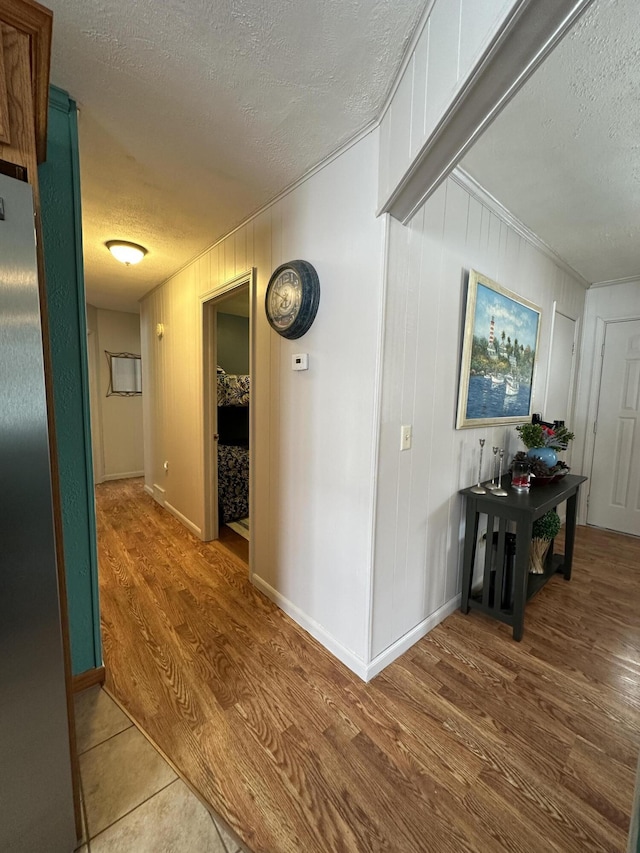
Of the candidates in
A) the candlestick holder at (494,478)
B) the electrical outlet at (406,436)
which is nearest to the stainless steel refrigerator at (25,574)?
the electrical outlet at (406,436)

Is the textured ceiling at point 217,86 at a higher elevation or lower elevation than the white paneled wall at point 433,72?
higher

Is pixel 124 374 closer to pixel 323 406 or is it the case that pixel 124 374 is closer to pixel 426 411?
pixel 323 406

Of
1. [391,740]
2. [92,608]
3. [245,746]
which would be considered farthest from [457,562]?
[92,608]

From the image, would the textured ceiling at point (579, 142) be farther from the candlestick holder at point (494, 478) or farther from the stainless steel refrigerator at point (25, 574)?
the stainless steel refrigerator at point (25, 574)

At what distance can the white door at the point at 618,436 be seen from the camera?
310cm

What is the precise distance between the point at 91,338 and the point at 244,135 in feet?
13.7

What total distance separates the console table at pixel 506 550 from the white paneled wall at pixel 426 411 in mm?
90

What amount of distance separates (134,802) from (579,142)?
2973mm

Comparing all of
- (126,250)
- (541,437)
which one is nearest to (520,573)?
(541,437)

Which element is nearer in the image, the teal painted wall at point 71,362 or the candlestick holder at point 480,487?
the teal painted wall at point 71,362

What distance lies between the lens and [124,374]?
4.79 metres

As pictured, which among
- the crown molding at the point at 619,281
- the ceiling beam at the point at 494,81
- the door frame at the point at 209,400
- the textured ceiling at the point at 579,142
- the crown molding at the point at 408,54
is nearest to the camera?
the ceiling beam at the point at 494,81

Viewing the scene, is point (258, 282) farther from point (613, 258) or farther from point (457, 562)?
point (613, 258)

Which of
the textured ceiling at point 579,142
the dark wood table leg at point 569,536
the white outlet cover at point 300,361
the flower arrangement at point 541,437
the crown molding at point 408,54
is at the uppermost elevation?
the textured ceiling at point 579,142
